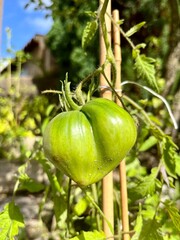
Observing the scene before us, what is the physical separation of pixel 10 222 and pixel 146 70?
33 cm

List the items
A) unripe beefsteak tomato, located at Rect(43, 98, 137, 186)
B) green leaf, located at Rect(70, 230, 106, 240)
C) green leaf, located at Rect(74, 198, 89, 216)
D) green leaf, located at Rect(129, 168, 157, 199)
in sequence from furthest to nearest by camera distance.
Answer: green leaf, located at Rect(74, 198, 89, 216), green leaf, located at Rect(129, 168, 157, 199), green leaf, located at Rect(70, 230, 106, 240), unripe beefsteak tomato, located at Rect(43, 98, 137, 186)

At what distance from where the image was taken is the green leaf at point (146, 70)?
0.68 metres

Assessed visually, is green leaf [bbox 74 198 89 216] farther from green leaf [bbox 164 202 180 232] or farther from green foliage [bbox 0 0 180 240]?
green leaf [bbox 164 202 180 232]

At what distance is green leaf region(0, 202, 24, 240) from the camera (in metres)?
Result: 0.63

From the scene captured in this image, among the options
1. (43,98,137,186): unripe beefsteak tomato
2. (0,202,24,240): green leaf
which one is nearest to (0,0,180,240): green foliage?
(0,202,24,240): green leaf

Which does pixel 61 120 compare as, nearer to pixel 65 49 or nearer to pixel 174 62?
pixel 174 62

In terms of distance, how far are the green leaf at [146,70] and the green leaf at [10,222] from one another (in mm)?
305

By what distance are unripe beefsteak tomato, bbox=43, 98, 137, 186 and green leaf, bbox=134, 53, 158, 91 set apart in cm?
23

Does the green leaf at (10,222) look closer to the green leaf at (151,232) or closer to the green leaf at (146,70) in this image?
the green leaf at (151,232)

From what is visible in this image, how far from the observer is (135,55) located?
0.70 m

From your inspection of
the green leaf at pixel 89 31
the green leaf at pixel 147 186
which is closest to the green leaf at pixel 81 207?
the green leaf at pixel 147 186

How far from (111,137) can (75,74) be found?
408 cm

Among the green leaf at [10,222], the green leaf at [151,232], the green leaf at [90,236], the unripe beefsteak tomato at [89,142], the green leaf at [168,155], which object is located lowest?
the green leaf at [151,232]

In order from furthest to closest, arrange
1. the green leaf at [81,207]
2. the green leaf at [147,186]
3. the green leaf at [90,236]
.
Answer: the green leaf at [81,207]
the green leaf at [147,186]
the green leaf at [90,236]
